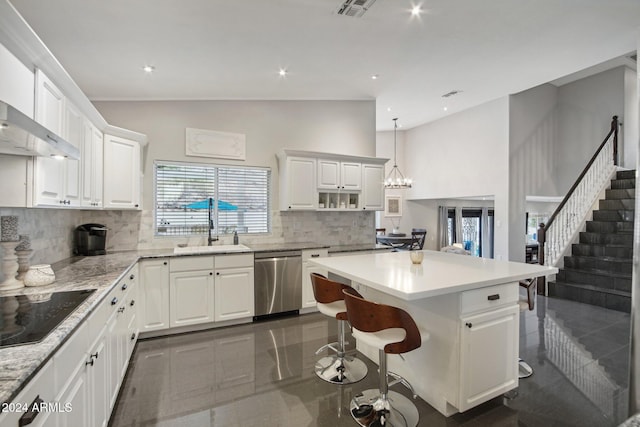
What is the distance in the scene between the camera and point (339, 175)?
4824 mm

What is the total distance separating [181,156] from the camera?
424 cm

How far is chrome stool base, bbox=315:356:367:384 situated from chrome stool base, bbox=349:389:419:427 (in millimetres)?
275

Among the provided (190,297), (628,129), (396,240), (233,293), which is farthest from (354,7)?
(628,129)

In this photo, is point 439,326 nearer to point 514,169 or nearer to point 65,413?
point 65,413

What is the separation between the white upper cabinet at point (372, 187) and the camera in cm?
503

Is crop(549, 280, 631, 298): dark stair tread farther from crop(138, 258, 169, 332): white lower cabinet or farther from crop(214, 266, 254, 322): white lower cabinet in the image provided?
crop(138, 258, 169, 332): white lower cabinet

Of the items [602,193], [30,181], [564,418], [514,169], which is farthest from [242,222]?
[602,193]

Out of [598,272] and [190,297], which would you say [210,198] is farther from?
[598,272]

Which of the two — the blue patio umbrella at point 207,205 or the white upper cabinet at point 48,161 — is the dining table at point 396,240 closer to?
the blue patio umbrella at point 207,205

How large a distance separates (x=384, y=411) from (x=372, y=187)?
3.50m

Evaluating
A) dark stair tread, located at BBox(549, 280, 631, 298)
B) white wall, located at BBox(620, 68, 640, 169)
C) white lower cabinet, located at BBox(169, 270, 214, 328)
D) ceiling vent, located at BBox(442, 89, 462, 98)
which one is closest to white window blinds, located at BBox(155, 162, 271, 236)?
white lower cabinet, located at BBox(169, 270, 214, 328)

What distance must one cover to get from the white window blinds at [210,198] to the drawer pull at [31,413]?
3.37 m

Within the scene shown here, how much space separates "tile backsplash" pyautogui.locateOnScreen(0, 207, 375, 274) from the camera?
265cm

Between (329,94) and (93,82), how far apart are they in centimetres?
302
